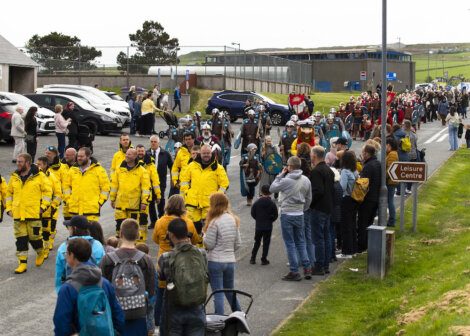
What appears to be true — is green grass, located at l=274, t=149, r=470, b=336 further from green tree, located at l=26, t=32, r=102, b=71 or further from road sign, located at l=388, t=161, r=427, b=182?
green tree, located at l=26, t=32, r=102, b=71

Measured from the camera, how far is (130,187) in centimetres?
1427

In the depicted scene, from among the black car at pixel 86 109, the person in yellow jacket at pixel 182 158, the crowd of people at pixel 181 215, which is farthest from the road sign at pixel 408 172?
the black car at pixel 86 109

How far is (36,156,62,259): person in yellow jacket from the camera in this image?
562 inches

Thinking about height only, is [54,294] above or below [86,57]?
below

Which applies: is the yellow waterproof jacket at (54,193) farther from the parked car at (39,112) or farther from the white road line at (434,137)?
the white road line at (434,137)

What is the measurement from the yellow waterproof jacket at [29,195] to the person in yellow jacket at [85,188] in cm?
39

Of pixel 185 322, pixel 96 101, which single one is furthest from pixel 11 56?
pixel 185 322

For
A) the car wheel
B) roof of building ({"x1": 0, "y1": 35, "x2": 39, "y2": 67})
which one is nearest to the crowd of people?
the car wheel

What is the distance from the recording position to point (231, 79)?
53.3 metres

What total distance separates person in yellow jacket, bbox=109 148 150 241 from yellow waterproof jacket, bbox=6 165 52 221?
105cm

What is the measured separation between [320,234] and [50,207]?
421cm

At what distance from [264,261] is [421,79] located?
165 metres

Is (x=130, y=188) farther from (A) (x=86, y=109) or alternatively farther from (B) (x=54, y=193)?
(A) (x=86, y=109)

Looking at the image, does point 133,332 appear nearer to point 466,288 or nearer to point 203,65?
point 466,288
